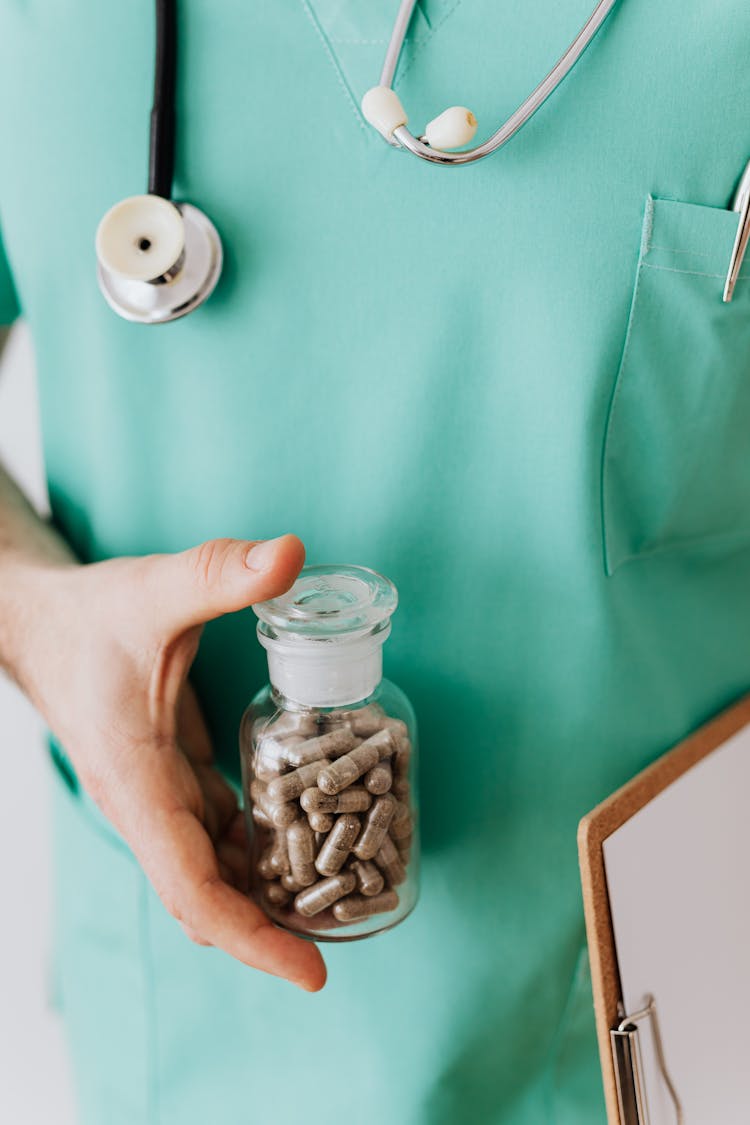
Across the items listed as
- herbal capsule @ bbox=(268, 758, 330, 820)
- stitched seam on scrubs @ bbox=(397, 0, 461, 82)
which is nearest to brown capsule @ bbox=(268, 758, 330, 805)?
herbal capsule @ bbox=(268, 758, 330, 820)

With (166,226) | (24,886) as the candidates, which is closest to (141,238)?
(166,226)

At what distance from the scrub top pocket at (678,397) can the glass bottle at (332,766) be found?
0.18 metres

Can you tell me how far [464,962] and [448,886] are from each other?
6cm

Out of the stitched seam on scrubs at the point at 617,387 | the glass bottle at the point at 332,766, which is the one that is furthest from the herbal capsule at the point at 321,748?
the stitched seam on scrubs at the point at 617,387

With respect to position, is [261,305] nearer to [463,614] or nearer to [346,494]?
[346,494]

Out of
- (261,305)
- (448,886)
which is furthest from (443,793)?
(261,305)

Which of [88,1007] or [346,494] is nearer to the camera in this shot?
[346,494]

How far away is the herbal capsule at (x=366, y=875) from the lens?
0.57 meters

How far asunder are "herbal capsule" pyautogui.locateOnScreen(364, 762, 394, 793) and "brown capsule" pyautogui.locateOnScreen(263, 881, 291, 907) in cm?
10

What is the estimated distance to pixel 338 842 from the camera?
0.56 meters

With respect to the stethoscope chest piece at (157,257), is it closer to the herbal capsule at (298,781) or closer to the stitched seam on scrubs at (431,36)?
the stitched seam on scrubs at (431,36)

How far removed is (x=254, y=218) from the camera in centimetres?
Answer: 60

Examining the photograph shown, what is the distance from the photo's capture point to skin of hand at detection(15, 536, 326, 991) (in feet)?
1.74

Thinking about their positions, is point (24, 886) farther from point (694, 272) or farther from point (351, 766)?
point (694, 272)
